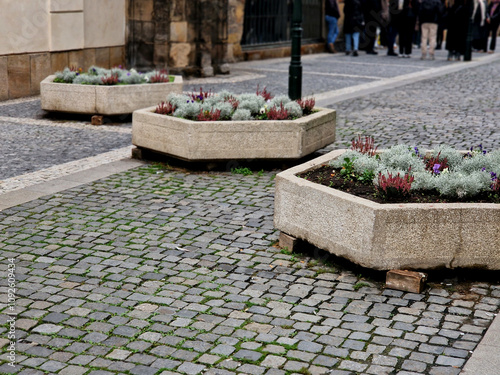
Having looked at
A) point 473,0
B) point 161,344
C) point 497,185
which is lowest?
point 161,344

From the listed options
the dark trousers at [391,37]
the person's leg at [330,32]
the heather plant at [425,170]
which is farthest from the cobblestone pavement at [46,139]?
the dark trousers at [391,37]

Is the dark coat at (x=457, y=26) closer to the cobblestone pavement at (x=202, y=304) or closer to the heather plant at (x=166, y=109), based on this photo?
the heather plant at (x=166, y=109)

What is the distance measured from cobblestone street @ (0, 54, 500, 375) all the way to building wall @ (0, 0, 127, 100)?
538cm

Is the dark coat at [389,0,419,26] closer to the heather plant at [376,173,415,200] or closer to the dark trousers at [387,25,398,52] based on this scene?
the dark trousers at [387,25,398,52]

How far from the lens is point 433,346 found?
4375 millimetres

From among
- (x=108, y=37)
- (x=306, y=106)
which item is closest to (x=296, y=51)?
(x=306, y=106)

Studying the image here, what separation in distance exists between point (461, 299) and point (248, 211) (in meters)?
2.41

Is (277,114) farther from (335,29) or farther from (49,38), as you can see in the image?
(335,29)

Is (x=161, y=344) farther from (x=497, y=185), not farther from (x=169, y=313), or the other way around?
(x=497, y=185)

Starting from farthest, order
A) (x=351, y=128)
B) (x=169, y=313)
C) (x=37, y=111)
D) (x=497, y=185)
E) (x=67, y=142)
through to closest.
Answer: (x=37, y=111), (x=351, y=128), (x=67, y=142), (x=497, y=185), (x=169, y=313)

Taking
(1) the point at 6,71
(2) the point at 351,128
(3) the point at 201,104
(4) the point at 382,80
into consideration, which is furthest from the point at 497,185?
(4) the point at 382,80

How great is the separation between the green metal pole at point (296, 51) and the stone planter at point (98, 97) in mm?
1741

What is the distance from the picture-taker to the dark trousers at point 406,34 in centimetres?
2347

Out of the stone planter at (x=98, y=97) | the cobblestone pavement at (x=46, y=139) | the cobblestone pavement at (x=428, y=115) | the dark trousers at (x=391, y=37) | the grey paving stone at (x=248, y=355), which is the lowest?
the grey paving stone at (x=248, y=355)
